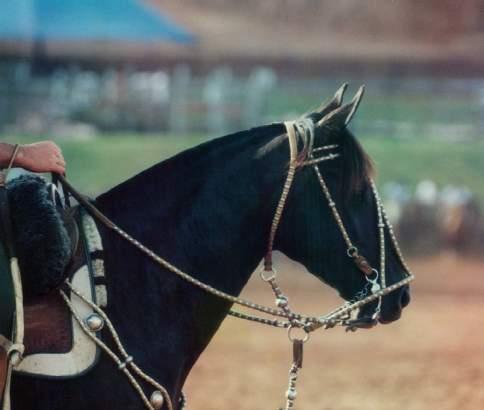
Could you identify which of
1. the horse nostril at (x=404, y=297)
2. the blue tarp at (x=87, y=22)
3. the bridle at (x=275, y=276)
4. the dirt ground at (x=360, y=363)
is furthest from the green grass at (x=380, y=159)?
the bridle at (x=275, y=276)

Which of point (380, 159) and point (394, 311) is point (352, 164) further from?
point (380, 159)

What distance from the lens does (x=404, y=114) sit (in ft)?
40.8

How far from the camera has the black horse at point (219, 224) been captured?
2.41m

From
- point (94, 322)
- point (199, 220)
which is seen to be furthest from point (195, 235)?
point (94, 322)

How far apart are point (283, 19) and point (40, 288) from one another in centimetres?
1085

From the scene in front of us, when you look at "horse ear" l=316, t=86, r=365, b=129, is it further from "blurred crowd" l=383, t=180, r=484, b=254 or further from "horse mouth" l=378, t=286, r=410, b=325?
"blurred crowd" l=383, t=180, r=484, b=254

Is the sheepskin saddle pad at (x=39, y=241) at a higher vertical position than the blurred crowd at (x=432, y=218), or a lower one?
higher

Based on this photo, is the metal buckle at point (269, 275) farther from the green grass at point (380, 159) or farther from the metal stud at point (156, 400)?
the green grass at point (380, 159)

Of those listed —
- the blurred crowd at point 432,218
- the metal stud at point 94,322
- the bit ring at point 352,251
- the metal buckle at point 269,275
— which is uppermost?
the bit ring at point 352,251

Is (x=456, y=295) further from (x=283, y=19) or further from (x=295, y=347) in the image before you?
(x=295, y=347)

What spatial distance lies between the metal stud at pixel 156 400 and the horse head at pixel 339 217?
0.57 meters

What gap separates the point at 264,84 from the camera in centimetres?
1246

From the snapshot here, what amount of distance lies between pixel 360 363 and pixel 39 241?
18.0 ft

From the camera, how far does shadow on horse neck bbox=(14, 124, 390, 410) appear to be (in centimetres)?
238
